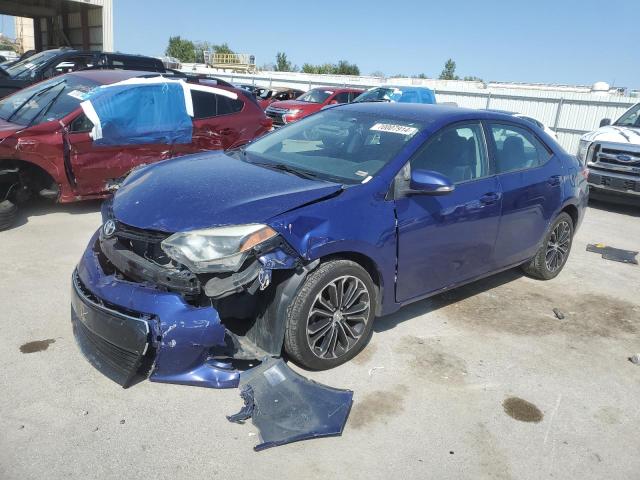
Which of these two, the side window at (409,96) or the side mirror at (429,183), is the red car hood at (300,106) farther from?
the side mirror at (429,183)

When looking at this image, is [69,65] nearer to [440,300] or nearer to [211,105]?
[211,105]

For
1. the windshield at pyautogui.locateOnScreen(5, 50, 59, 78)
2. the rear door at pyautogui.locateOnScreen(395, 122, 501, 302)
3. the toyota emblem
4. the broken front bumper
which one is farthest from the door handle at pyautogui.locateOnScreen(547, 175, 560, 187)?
the windshield at pyautogui.locateOnScreen(5, 50, 59, 78)

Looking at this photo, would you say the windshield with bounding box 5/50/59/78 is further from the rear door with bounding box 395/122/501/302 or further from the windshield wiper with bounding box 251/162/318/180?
the rear door with bounding box 395/122/501/302

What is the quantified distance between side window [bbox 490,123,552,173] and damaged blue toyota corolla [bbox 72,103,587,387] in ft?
0.07

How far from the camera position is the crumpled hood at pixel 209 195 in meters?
3.09

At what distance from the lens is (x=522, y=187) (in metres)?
4.61

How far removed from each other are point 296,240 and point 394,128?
146cm


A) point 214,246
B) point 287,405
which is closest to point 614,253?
point 287,405

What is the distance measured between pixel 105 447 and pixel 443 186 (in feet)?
8.26

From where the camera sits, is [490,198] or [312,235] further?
[490,198]

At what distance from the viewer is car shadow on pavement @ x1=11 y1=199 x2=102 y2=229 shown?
21.4 feet

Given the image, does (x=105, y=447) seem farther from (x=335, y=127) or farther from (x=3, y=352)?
(x=335, y=127)

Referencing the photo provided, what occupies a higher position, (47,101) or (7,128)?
(47,101)

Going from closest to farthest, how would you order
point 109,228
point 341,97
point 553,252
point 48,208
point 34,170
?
1. point 109,228
2. point 553,252
3. point 34,170
4. point 48,208
5. point 341,97
